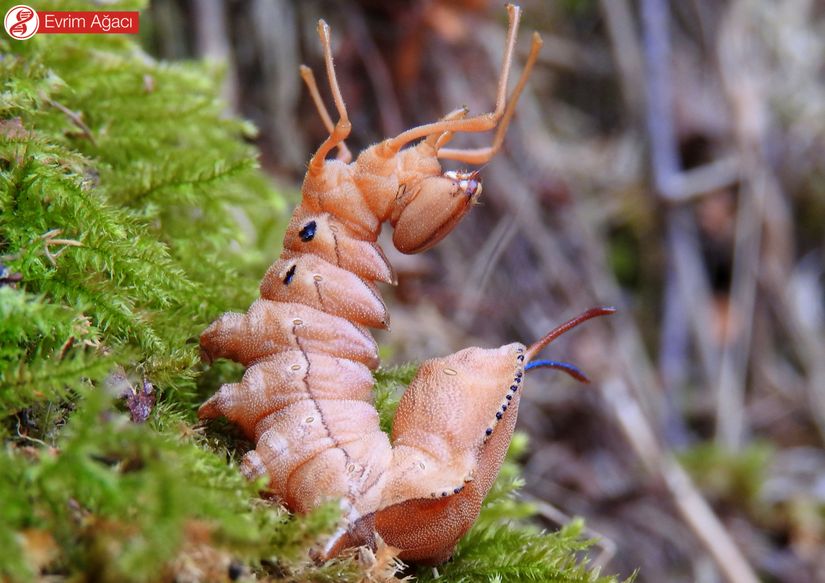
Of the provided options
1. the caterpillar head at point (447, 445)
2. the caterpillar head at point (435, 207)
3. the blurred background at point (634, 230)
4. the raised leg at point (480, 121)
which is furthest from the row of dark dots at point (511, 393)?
the blurred background at point (634, 230)

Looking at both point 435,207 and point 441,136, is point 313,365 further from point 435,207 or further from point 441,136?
point 441,136

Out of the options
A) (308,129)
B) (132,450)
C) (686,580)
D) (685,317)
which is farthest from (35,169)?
(685,317)

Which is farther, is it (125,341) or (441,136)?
(441,136)

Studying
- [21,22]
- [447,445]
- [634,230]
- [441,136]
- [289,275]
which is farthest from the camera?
[634,230]

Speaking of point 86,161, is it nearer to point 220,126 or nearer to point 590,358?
point 220,126

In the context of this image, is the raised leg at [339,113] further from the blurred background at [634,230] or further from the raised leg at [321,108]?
the blurred background at [634,230]

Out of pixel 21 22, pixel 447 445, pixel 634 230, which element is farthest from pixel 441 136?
pixel 634 230
